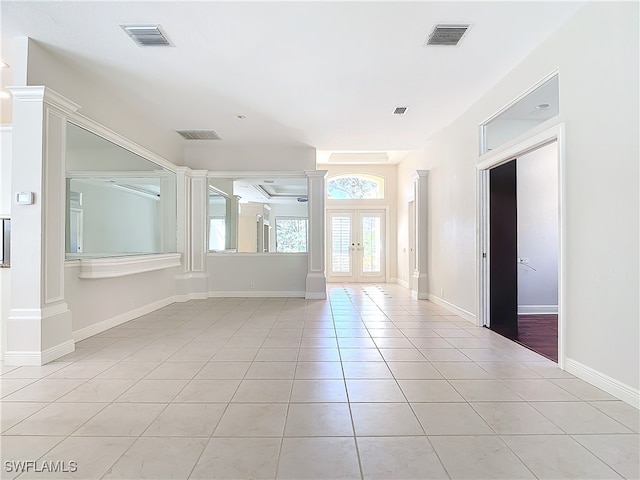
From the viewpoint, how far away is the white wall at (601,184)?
7.81 feet

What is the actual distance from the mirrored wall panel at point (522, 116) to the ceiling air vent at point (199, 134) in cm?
427

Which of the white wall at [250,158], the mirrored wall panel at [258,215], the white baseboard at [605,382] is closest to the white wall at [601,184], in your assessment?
the white baseboard at [605,382]

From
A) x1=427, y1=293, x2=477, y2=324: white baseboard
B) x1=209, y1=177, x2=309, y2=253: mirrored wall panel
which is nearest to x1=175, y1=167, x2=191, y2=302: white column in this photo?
x1=209, y1=177, x2=309, y2=253: mirrored wall panel

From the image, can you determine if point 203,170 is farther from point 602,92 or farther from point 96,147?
point 602,92

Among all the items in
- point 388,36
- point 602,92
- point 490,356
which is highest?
point 388,36

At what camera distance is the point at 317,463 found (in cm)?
174

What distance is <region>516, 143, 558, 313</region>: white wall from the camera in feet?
18.1

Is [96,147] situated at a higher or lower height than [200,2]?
lower

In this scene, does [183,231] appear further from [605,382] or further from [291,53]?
[605,382]

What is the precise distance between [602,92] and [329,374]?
2931mm

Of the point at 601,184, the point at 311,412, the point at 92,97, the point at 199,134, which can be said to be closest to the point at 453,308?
the point at 601,184

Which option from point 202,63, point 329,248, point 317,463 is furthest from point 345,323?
point 329,248

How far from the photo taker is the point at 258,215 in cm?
733

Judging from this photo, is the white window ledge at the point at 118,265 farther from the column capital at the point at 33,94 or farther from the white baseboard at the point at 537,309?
the white baseboard at the point at 537,309
